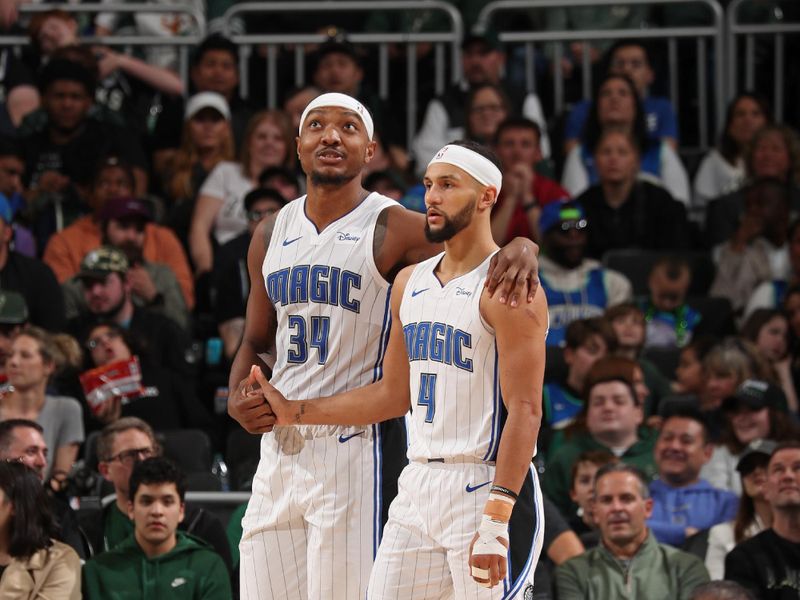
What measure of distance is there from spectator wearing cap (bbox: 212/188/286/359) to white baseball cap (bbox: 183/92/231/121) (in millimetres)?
1345

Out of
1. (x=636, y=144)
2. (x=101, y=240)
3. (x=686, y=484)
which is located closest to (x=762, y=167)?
(x=636, y=144)

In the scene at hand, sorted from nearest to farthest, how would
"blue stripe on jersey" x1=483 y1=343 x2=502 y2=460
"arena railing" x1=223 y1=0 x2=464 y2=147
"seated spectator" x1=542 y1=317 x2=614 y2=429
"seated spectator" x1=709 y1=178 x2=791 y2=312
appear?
1. "blue stripe on jersey" x1=483 y1=343 x2=502 y2=460
2. "seated spectator" x1=542 y1=317 x2=614 y2=429
3. "seated spectator" x1=709 y1=178 x2=791 y2=312
4. "arena railing" x1=223 y1=0 x2=464 y2=147

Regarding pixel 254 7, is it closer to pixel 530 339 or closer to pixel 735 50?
pixel 735 50

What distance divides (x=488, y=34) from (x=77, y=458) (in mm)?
5100

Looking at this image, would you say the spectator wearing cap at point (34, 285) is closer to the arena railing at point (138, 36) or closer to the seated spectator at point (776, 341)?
the arena railing at point (138, 36)

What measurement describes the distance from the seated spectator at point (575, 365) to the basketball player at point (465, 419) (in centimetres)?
460

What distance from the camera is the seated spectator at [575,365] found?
9.96 m

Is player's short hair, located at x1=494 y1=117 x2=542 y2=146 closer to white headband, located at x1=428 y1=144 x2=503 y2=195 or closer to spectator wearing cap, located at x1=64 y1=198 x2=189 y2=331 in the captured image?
spectator wearing cap, located at x1=64 y1=198 x2=189 y2=331

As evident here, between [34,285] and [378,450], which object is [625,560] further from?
[34,285]

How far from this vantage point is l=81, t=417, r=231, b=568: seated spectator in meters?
7.92

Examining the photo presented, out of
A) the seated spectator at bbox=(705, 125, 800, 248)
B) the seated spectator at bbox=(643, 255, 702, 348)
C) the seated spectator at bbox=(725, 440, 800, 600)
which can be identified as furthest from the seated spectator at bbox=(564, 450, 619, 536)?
the seated spectator at bbox=(705, 125, 800, 248)

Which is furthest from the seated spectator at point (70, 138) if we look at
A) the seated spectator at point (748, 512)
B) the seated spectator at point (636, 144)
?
the seated spectator at point (748, 512)

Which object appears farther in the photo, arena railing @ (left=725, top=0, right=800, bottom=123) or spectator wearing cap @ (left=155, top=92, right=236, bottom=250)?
arena railing @ (left=725, top=0, right=800, bottom=123)

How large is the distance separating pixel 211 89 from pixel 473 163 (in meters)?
7.38
